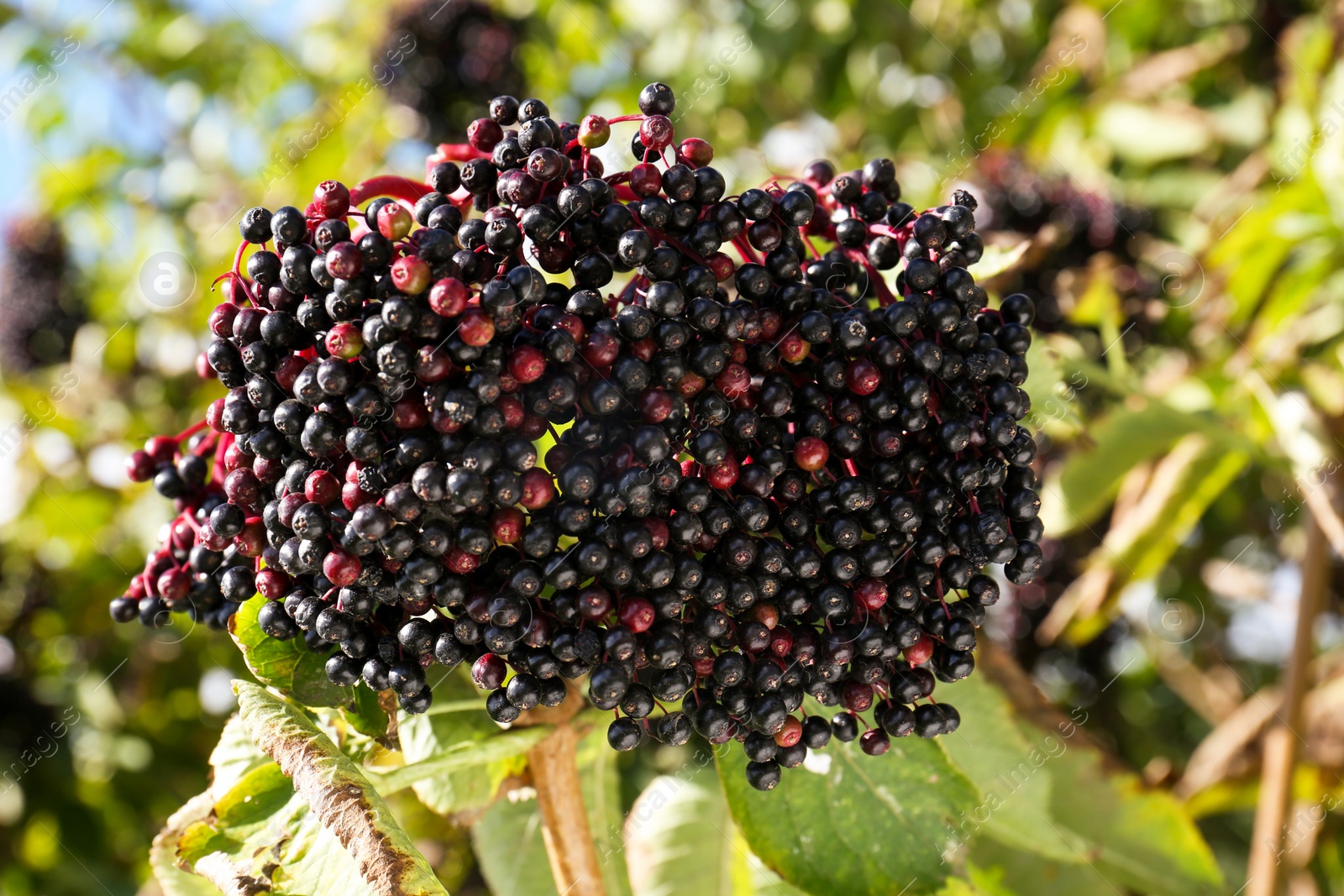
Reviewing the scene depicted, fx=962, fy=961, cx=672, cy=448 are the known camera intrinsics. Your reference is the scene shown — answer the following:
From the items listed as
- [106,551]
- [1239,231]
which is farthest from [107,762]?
[1239,231]

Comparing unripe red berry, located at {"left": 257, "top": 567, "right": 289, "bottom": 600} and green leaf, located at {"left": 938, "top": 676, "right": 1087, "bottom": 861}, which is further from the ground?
unripe red berry, located at {"left": 257, "top": 567, "right": 289, "bottom": 600}

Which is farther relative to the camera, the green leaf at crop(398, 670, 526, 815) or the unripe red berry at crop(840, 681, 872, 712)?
the green leaf at crop(398, 670, 526, 815)

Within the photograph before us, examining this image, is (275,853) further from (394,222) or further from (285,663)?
(394,222)

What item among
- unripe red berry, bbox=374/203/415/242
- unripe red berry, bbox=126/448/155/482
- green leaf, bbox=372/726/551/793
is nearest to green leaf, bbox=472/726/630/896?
green leaf, bbox=372/726/551/793

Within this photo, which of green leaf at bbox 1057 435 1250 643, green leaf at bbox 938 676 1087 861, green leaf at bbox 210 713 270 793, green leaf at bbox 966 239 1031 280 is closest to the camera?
green leaf at bbox 210 713 270 793

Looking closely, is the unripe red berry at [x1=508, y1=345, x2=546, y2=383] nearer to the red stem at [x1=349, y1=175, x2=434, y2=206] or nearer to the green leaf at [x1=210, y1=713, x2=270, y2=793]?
the red stem at [x1=349, y1=175, x2=434, y2=206]

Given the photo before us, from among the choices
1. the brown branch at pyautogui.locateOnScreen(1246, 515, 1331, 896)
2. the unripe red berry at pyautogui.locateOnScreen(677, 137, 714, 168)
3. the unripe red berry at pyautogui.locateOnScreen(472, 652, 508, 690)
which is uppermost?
the unripe red berry at pyautogui.locateOnScreen(677, 137, 714, 168)

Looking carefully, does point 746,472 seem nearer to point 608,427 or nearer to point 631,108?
point 608,427

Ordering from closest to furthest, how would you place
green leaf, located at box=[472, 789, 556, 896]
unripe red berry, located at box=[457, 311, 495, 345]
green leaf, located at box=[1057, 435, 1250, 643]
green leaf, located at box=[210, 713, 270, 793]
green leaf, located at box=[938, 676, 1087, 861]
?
unripe red berry, located at box=[457, 311, 495, 345] < green leaf, located at box=[210, 713, 270, 793] < green leaf, located at box=[938, 676, 1087, 861] < green leaf, located at box=[472, 789, 556, 896] < green leaf, located at box=[1057, 435, 1250, 643]
